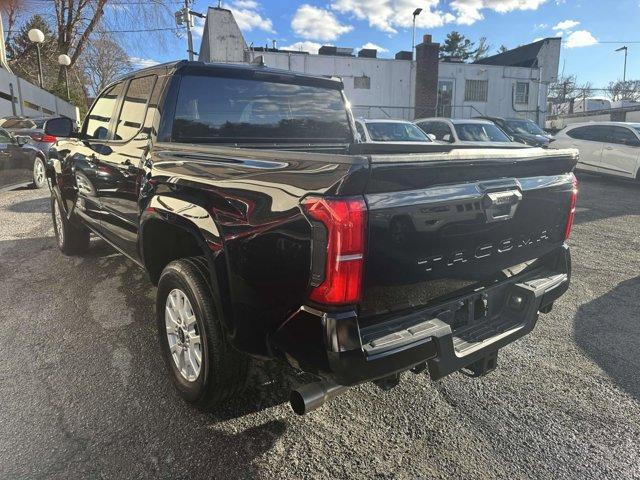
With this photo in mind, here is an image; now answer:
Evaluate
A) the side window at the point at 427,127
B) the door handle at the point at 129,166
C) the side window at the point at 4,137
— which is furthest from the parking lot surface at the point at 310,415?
the side window at the point at 427,127

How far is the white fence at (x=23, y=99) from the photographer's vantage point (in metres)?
23.3

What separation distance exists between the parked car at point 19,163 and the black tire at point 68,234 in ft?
17.4

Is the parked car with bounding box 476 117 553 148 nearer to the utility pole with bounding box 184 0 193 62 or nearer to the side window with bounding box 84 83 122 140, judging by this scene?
the side window with bounding box 84 83 122 140

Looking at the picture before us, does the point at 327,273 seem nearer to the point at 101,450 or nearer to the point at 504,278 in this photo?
the point at 504,278

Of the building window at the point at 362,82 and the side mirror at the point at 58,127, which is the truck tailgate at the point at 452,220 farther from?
the building window at the point at 362,82

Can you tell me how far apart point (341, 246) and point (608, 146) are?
1275 centimetres

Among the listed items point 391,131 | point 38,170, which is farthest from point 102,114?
point 391,131

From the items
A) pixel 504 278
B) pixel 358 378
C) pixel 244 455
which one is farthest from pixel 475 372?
pixel 244 455

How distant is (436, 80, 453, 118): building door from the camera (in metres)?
29.4

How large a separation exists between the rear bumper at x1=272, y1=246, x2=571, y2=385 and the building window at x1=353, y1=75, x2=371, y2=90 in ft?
86.5

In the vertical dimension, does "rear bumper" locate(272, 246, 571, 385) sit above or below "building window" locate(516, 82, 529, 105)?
below

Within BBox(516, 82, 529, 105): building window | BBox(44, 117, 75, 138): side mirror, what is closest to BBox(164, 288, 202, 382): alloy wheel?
BBox(44, 117, 75, 138): side mirror

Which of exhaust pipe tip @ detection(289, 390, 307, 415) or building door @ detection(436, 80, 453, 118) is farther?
building door @ detection(436, 80, 453, 118)

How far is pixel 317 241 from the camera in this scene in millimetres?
1904
